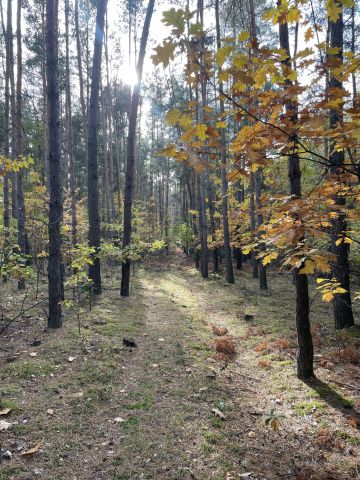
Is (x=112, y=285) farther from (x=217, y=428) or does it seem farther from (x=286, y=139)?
(x=286, y=139)

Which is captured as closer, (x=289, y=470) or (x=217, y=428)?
(x=289, y=470)

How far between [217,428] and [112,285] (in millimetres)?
9482

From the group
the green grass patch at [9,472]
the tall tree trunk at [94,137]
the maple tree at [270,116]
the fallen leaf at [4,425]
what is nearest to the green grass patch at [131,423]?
the green grass patch at [9,472]

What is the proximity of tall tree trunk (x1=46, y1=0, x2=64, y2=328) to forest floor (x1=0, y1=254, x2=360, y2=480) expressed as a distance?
0.78m

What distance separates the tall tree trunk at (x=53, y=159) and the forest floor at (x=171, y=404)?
2.54 ft

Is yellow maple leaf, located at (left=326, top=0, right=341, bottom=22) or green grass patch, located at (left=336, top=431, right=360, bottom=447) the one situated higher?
yellow maple leaf, located at (left=326, top=0, right=341, bottom=22)

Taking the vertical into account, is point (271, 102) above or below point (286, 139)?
→ above

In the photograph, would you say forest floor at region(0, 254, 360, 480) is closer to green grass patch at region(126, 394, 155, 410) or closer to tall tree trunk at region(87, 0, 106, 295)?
green grass patch at region(126, 394, 155, 410)

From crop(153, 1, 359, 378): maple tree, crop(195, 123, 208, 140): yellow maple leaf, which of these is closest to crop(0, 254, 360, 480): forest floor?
crop(153, 1, 359, 378): maple tree

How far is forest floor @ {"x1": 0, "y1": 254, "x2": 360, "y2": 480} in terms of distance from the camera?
10.5 feet

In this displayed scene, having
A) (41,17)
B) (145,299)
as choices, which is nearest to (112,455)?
(145,299)

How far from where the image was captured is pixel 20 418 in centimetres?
371

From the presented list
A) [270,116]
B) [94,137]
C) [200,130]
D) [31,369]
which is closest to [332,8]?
[270,116]

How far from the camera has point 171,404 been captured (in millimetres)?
4320
